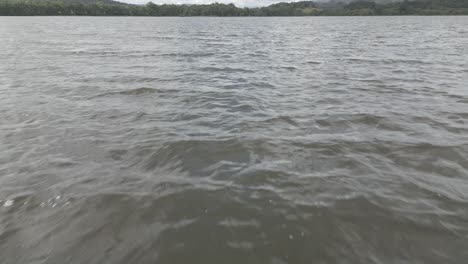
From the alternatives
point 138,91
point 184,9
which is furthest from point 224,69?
point 184,9

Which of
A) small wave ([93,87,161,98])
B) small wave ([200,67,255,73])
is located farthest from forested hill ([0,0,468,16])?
small wave ([93,87,161,98])

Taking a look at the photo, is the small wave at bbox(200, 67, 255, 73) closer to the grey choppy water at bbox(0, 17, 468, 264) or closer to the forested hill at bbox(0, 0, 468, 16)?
the grey choppy water at bbox(0, 17, 468, 264)

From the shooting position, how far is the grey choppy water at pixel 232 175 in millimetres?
3379

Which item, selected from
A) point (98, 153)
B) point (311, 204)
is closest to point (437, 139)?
point (311, 204)

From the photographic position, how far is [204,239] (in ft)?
11.4

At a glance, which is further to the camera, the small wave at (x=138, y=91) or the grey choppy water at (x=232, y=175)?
the small wave at (x=138, y=91)

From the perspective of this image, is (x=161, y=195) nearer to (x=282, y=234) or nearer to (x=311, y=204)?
(x=282, y=234)

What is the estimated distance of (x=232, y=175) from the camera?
16.1ft

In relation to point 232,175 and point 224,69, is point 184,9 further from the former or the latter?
point 232,175

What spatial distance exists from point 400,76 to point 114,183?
13.8 m

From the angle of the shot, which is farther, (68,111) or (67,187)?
Answer: (68,111)

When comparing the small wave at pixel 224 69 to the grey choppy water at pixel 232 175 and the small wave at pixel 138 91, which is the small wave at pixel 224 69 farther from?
the small wave at pixel 138 91

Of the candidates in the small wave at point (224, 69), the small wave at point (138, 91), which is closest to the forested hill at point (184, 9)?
the small wave at point (224, 69)

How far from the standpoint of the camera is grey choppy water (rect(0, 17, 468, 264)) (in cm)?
338
